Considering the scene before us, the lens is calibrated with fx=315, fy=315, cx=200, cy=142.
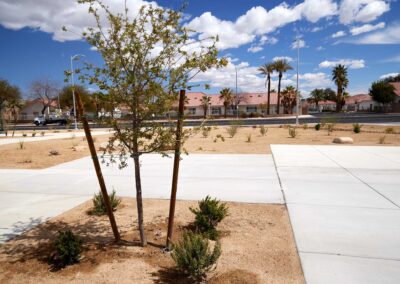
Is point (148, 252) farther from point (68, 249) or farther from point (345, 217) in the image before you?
point (345, 217)

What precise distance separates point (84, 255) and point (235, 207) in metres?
2.92

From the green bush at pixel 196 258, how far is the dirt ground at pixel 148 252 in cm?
18

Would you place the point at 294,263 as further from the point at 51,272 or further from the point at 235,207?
the point at 51,272

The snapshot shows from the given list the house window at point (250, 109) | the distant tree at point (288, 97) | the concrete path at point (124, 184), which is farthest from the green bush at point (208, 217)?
the house window at point (250, 109)

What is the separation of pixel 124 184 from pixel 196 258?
16.4ft

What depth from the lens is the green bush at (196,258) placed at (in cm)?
350

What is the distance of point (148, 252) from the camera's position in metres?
4.39

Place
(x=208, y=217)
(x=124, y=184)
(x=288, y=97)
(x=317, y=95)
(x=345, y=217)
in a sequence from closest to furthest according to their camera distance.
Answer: (x=208, y=217) → (x=345, y=217) → (x=124, y=184) → (x=288, y=97) → (x=317, y=95)

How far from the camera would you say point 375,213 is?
5570 mm

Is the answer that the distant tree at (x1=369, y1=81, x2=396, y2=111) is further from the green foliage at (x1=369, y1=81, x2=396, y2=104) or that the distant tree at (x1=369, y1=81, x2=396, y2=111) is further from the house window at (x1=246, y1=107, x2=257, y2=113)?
the house window at (x1=246, y1=107, x2=257, y2=113)

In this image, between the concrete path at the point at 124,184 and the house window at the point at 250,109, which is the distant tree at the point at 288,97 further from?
the concrete path at the point at 124,184

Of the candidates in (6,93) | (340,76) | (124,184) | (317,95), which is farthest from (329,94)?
(124,184)

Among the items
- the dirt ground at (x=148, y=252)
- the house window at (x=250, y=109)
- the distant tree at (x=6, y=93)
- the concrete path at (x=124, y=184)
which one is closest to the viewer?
the dirt ground at (x=148, y=252)

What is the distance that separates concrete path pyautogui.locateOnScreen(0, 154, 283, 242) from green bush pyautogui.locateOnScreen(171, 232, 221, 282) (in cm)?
305
